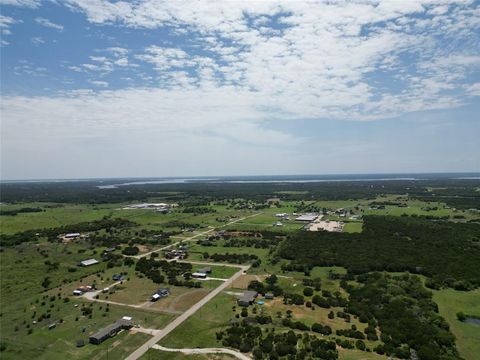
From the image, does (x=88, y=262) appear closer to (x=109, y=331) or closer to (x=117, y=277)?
(x=117, y=277)

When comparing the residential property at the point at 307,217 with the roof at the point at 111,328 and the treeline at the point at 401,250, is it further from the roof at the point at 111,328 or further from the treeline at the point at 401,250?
the roof at the point at 111,328

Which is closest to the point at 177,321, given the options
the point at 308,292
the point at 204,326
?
the point at 204,326

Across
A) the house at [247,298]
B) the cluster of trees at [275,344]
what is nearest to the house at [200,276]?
the house at [247,298]

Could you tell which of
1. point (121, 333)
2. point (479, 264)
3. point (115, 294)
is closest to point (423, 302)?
point (479, 264)

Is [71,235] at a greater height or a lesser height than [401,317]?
greater

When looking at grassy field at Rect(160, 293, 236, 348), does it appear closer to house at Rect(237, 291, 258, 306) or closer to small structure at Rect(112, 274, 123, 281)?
house at Rect(237, 291, 258, 306)

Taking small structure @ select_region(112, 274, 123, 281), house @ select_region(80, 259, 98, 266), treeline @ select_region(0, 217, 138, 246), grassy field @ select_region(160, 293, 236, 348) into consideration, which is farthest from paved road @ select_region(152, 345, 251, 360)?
treeline @ select_region(0, 217, 138, 246)
